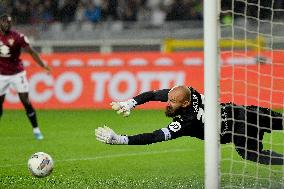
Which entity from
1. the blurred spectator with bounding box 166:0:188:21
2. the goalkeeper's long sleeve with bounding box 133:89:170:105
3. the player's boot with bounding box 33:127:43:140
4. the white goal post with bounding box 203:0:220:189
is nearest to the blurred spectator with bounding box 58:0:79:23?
the blurred spectator with bounding box 166:0:188:21

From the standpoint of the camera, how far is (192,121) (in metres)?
8.90

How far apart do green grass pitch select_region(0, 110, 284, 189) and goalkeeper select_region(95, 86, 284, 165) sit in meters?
0.36

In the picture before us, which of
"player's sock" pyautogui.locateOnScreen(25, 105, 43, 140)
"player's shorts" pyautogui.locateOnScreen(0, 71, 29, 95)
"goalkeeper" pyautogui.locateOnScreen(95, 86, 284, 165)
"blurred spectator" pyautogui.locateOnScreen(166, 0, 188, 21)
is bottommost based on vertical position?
"player's sock" pyautogui.locateOnScreen(25, 105, 43, 140)

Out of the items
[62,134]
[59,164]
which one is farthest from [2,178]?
[62,134]

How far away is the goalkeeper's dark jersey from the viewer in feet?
28.4

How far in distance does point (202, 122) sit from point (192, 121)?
0.18 metres

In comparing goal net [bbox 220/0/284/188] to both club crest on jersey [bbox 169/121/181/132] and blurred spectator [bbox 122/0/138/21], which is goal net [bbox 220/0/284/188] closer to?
club crest on jersey [bbox 169/121/181/132]

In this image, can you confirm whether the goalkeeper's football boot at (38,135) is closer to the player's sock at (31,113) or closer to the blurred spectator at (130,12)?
the player's sock at (31,113)

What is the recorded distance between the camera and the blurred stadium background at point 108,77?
10.7m

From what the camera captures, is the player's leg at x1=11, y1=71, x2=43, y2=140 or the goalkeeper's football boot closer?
the player's leg at x1=11, y1=71, x2=43, y2=140

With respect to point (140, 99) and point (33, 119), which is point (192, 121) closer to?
point (140, 99)

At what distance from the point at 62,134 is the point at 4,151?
2.32 meters

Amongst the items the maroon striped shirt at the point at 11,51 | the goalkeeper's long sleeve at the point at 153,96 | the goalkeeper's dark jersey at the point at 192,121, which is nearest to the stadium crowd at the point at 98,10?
the maroon striped shirt at the point at 11,51

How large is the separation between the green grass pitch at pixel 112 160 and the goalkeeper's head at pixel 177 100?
0.93 meters
